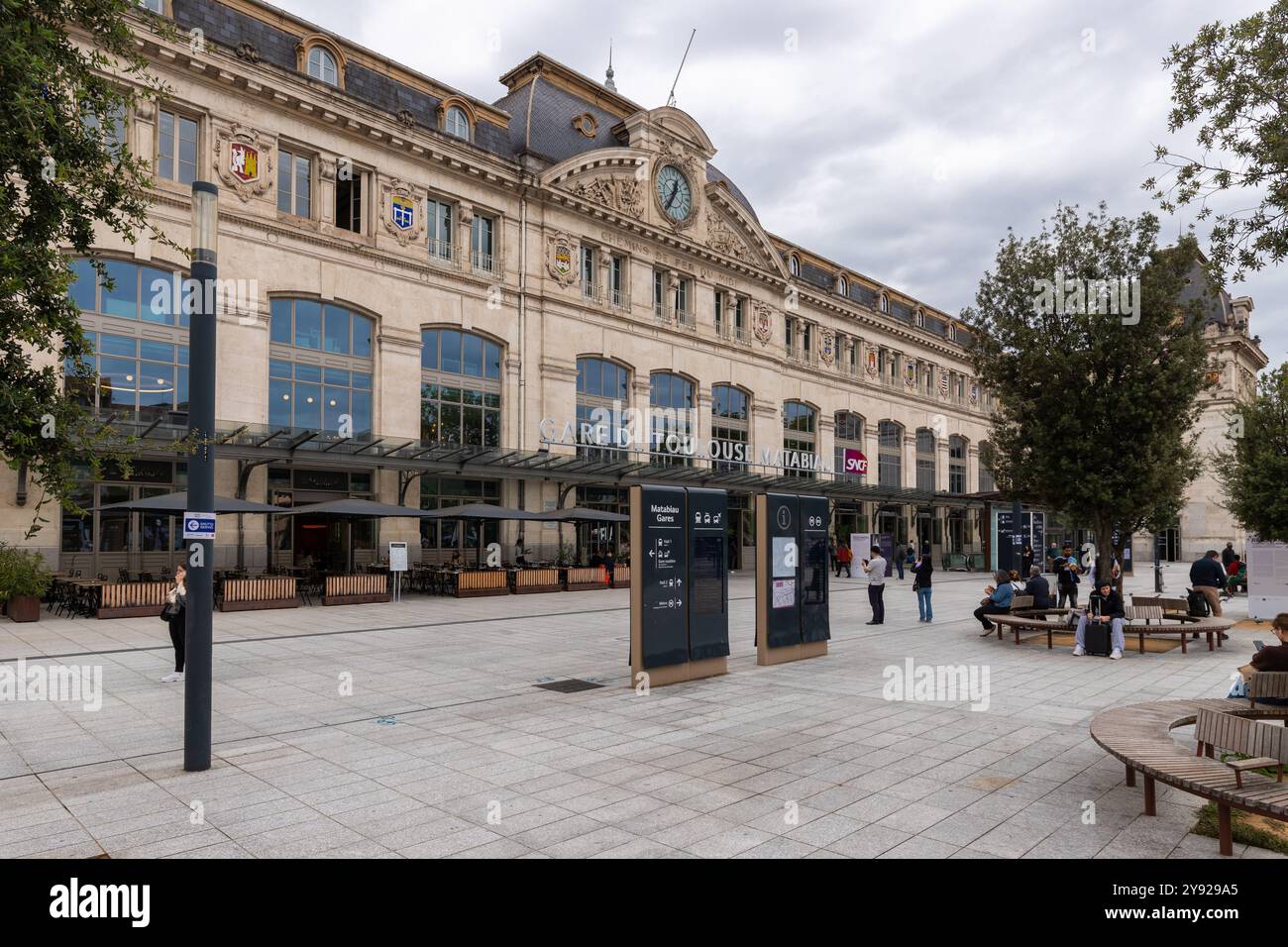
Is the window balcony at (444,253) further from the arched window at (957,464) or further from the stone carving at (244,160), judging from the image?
the arched window at (957,464)

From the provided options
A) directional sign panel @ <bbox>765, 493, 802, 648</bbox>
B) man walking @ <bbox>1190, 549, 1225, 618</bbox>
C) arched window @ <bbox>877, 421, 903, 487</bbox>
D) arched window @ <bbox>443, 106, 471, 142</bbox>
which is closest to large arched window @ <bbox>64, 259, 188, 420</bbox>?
arched window @ <bbox>443, 106, 471, 142</bbox>

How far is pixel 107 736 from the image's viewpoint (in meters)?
8.05

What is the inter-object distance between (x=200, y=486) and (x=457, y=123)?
28300 millimetres

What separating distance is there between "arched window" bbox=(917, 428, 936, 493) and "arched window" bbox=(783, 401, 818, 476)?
13.8 meters

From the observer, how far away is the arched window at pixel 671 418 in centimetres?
3750

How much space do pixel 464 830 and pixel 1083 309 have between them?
617 inches

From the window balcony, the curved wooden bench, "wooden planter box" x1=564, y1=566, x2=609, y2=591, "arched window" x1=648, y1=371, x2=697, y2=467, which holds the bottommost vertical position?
"wooden planter box" x1=564, y1=566, x2=609, y2=591

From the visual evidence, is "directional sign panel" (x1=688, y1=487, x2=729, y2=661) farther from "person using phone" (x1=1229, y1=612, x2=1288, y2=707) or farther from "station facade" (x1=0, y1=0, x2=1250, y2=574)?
"station facade" (x1=0, y1=0, x2=1250, y2=574)

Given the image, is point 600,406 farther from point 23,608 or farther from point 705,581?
point 705,581

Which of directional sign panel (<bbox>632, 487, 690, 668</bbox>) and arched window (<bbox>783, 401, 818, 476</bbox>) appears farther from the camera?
arched window (<bbox>783, 401, 818, 476</bbox>)

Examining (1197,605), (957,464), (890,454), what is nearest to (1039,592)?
(1197,605)

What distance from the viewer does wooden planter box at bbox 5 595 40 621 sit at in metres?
17.5

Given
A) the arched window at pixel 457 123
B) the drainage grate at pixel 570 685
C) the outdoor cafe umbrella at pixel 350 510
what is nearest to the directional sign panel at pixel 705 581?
the drainage grate at pixel 570 685

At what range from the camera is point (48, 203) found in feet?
20.2
